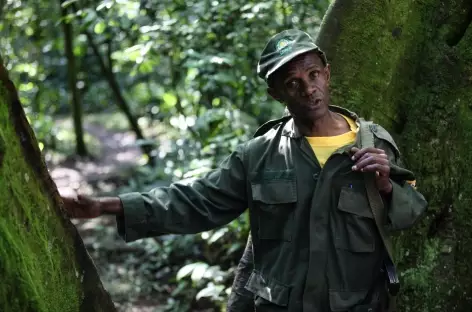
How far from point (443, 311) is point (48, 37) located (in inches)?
385

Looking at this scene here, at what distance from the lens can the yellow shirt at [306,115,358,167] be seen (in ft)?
9.25

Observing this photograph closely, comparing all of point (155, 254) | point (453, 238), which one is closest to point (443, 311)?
point (453, 238)

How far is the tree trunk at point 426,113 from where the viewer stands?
3.72m

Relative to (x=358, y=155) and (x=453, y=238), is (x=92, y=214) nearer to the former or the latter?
(x=358, y=155)

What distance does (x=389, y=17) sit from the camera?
380cm

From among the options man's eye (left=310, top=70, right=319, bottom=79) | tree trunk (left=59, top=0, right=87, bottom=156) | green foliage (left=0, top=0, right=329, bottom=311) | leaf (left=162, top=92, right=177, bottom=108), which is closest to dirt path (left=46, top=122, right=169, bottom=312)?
green foliage (left=0, top=0, right=329, bottom=311)

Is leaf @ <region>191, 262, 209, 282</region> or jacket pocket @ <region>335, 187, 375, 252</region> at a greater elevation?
jacket pocket @ <region>335, 187, 375, 252</region>

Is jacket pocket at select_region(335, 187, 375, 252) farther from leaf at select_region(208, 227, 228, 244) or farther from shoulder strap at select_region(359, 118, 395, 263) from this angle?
leaf at select_region(208, 227, 228, 244)

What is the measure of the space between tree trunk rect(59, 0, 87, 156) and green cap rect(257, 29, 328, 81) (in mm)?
7747

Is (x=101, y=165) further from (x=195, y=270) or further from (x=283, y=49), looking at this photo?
(x=283, y=49)

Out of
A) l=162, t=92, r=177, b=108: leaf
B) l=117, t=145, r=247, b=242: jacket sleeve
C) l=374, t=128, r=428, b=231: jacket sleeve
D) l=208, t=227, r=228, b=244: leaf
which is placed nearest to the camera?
l=374, t=128, r=428, b=231: jacket sleeve

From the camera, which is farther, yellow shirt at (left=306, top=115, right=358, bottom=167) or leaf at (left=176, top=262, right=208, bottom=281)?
leaf at (left=176, top=262, right=208, bottom=281)

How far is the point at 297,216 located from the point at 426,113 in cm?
139

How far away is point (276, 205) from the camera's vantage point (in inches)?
111
